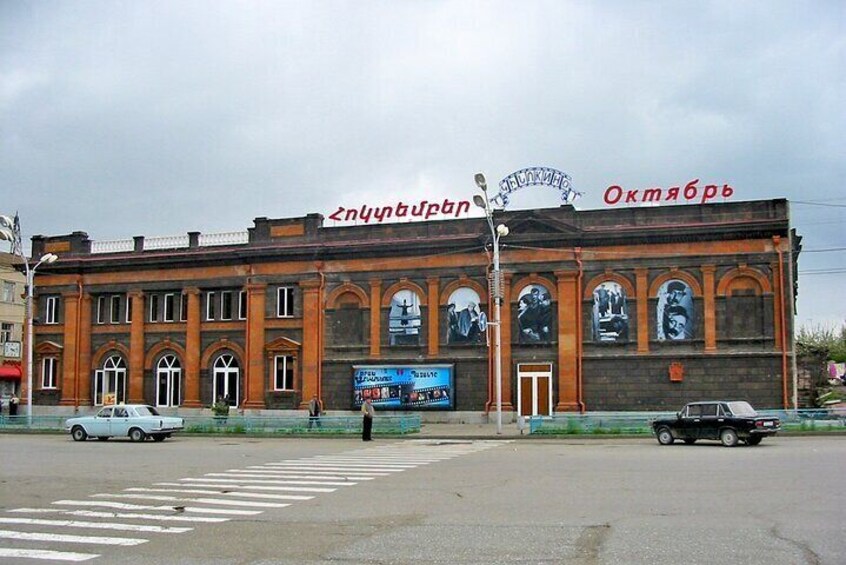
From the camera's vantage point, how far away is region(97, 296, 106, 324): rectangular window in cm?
5222

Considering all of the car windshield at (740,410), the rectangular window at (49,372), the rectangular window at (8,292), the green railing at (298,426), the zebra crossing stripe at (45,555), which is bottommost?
the green railing at (298,426)

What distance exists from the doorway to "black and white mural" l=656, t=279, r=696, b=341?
558 cm

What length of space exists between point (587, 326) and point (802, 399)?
45.8 ft

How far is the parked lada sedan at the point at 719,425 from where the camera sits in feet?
90.6

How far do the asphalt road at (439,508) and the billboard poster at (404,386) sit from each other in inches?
764

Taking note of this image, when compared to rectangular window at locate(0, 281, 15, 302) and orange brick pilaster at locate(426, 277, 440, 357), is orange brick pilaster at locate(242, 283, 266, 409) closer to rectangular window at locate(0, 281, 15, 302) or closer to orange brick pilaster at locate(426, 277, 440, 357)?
orange brick pilaster at locate(426, 277, 440, 357)

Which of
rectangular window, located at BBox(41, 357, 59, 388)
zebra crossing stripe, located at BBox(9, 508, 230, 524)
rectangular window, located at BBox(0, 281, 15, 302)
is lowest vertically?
zebra crossing stripe, located at BBox(9, 508, 230, 524)

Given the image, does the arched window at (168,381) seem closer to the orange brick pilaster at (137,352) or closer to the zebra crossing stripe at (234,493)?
the orange brick pilaster at (137,352)

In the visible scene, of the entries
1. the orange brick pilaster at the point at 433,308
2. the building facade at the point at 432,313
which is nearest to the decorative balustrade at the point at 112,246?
the building facade at the point at 432,313

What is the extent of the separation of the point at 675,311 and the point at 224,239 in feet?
79.5

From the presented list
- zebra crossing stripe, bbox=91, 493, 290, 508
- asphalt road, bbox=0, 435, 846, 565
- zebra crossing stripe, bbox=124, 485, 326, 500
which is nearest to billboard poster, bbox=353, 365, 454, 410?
asphalt road, bbox=0, 435, 846, 565

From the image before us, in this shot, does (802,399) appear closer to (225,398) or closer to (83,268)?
(225,398)

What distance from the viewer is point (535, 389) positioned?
1711 inches

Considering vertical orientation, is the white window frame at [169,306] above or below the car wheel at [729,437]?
above
